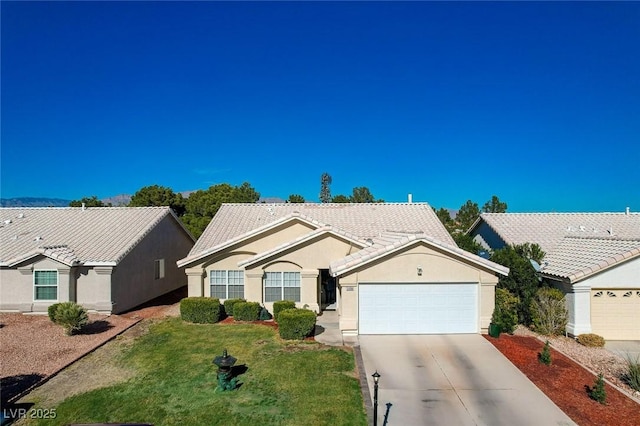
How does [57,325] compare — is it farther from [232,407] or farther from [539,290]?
[539,290]

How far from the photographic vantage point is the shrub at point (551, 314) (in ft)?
51.2

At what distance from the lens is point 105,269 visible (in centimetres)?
1847

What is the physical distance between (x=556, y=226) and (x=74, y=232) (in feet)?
89.1

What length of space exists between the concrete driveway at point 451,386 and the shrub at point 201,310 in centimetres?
683

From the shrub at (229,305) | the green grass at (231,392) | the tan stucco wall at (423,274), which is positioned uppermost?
the tan stucco wall at (423,274)

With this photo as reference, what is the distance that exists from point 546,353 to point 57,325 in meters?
18.7

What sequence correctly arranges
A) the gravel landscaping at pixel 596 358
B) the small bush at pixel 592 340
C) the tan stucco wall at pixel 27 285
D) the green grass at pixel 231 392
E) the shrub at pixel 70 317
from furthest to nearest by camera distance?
1. the tan stucco wall at pixel 27 285
2. the shrub at pixel 70 317
3. the small bush at pixel 592 340
4. the gravel landscaping at pixel 596 358
5. the green grass at pixel 231 392

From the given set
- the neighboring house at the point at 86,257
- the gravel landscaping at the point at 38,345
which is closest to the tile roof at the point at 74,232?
the neighboring house at the point at 86,257

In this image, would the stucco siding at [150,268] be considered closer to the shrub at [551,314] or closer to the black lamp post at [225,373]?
the black lamp post at [225,373]

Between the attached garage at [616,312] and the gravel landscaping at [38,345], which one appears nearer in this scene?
the gravel landscaping at [38,345]

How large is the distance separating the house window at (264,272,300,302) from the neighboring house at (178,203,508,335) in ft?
0.16

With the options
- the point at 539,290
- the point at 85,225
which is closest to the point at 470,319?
the point at 539,290

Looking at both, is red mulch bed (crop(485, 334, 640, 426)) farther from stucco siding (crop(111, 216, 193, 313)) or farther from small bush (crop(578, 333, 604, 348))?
stucco siding (crop(111, 216, 193, 313))

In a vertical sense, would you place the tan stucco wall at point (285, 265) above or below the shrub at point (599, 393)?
above
